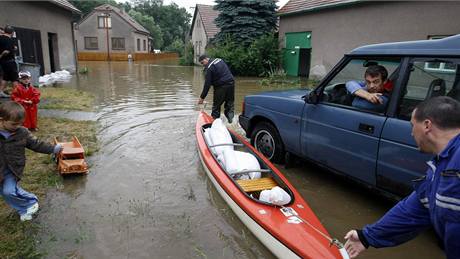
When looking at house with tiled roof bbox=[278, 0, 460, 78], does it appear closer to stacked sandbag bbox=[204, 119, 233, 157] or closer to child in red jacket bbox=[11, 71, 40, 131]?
stacked sandbag bbox=[204, 119, 233, 157]

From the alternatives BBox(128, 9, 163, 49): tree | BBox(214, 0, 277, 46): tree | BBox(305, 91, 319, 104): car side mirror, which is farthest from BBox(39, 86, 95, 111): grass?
BBox(128, 9, 163, 49): tree

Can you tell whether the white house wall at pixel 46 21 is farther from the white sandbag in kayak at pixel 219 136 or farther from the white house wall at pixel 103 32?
the white house wall at pixel 103 32

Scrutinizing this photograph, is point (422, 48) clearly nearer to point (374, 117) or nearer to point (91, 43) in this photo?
point (374, 117)

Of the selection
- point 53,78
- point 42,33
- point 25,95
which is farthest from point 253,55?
point 25,95

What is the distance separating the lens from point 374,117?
12.8ft

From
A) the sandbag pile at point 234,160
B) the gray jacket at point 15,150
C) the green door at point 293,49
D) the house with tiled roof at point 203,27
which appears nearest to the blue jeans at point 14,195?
the gray jacket at point 15,150

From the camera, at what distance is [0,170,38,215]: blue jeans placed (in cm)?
373

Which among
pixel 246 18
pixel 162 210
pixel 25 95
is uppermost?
pixel 246 18

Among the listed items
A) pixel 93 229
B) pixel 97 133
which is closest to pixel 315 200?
pixel 93 229

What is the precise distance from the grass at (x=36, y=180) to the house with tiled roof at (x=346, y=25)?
12155 mm

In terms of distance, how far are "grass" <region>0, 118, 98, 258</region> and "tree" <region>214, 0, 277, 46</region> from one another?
16677 mm

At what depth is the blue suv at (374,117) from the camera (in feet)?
11.5

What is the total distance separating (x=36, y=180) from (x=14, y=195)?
4.10ft

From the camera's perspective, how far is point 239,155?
4.94 metres
